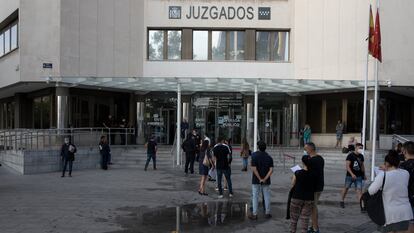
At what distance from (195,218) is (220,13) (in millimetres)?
21609

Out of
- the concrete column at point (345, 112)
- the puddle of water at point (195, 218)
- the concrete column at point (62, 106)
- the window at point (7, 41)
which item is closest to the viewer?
the puddle of water at point (195, 218)

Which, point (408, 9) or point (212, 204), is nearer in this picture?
point (212, 204)

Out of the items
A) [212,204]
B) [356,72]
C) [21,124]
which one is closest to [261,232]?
[212,204]

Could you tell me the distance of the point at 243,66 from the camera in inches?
1219

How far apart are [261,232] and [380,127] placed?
2334 cm

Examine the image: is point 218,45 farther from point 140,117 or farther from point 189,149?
point 189,149

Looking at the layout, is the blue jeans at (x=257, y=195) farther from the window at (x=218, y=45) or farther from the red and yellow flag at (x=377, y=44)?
the window at (x=218, y=45)

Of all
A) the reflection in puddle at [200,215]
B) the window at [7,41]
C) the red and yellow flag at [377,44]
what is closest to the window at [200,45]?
the window at [7,41]

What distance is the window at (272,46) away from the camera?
3117 cm

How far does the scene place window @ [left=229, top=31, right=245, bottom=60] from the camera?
3120 cm

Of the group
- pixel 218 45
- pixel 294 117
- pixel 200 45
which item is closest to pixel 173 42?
pixel 200 45

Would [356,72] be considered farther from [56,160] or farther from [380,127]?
[56,160]

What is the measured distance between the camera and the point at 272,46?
3123cm

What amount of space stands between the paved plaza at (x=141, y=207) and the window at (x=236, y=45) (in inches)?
558
